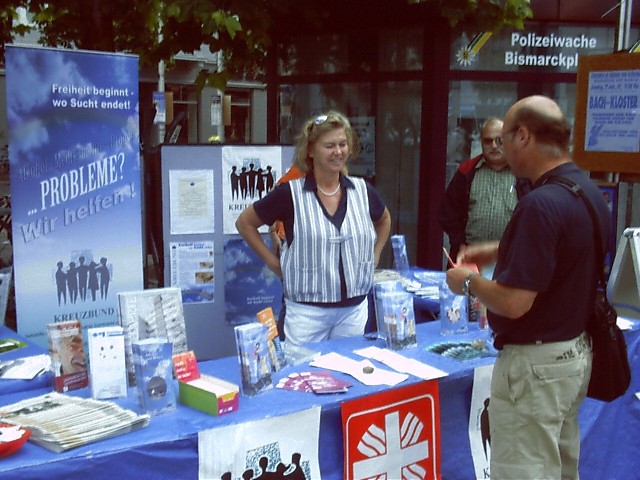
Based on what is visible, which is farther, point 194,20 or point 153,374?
point 194,20

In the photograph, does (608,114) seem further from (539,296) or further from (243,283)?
(539,296)

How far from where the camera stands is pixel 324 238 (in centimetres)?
353

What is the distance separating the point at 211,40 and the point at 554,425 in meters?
5.28

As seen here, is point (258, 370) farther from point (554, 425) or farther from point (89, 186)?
point (89, 186)

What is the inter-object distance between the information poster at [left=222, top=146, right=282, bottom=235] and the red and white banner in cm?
294

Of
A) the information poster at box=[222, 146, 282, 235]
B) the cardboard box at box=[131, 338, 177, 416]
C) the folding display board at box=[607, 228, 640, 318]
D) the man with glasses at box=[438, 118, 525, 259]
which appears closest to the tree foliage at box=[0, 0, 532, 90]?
the information poster at box=[222, 146, 282, 235]

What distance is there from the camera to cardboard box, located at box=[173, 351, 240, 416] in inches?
102

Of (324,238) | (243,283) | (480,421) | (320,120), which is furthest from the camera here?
(243,283)

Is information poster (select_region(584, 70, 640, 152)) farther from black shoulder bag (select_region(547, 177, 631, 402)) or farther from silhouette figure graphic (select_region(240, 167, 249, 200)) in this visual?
black shoulder bag (select_region(547, 177, 631, 402))

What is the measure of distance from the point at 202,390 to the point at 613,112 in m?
3.60

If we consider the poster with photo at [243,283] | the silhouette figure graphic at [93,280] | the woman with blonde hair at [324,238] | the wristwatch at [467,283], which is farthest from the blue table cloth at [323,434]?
the poster with photo at [243,283]

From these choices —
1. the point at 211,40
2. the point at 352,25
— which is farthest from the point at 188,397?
the point at 352,25

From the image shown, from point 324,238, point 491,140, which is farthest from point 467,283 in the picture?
point 491,140

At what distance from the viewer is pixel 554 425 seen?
2.52 m
